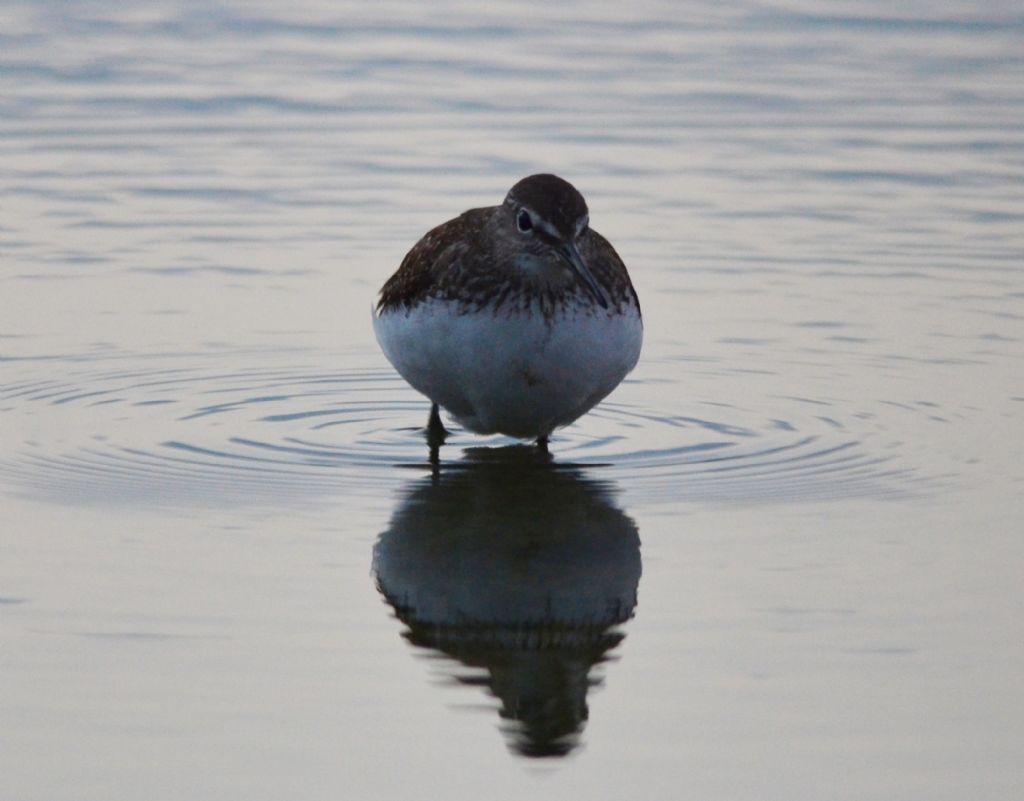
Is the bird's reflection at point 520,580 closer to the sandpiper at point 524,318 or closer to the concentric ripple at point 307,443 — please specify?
the concentric ripple at point 307,443

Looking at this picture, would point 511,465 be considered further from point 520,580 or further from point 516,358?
point 520,580

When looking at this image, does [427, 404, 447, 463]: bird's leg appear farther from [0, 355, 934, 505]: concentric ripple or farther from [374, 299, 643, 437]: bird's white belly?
[374, 299, 643, 437]: bird's white belly

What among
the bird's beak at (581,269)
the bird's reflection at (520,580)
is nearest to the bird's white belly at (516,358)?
the bird's beak at (581,269)

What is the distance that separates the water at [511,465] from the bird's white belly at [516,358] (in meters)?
Result: 0.36

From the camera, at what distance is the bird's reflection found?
24.4ft

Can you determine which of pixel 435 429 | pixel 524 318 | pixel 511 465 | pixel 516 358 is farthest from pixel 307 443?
pixel 524 318

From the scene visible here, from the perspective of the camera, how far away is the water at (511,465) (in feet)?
23.1

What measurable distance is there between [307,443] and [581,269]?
1.83 metres

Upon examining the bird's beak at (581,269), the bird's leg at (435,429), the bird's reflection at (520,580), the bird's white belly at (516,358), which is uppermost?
the bird's beak at (581,269)

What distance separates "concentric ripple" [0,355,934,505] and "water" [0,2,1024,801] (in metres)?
0.03

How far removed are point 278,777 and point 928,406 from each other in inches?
222

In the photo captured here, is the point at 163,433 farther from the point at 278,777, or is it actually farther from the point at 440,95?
the point at 440,95

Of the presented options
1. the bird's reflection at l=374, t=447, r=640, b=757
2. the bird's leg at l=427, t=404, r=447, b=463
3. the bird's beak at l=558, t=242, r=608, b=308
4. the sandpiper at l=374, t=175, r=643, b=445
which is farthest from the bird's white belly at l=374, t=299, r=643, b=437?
the bird's leg at l=427, t=404, r=447, b=463

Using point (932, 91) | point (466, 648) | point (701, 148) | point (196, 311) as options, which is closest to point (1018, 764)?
point (466, 648)
